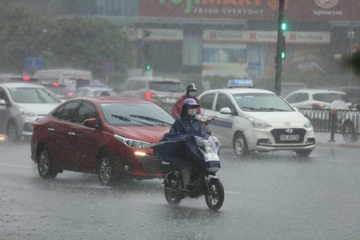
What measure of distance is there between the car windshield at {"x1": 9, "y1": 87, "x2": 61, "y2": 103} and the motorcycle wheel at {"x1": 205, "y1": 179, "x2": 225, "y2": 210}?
51.8ft

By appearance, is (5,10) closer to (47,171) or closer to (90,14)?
(90,14)

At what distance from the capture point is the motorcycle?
1238 cm

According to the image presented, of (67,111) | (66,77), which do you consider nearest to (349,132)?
(67,111)

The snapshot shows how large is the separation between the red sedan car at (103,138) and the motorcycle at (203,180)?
0.93 meters

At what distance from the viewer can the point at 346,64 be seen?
79375 millimetres

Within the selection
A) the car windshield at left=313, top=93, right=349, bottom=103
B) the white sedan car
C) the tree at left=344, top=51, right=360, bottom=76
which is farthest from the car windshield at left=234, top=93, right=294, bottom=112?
the tree at left=344, top=51, right=360, bottom=76

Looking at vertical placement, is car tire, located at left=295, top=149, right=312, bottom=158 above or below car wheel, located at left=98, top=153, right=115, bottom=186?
below

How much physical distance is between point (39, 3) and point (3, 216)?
88759 millimetres

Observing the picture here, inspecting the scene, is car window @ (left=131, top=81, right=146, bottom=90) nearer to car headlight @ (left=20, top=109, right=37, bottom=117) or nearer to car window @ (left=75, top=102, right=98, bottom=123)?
car headlight @ (left=20, top=109, right=37, bottom=117)

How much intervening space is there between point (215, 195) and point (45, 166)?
5.26 m

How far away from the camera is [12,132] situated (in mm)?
27391

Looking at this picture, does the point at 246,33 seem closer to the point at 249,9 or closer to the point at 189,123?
the point at 249,9

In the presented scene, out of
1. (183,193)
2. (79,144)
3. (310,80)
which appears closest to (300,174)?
(79,144)

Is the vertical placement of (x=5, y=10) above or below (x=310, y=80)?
above
